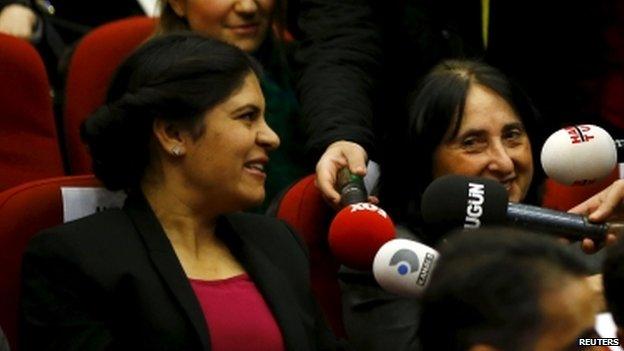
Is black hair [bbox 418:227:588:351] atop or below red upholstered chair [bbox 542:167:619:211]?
atop

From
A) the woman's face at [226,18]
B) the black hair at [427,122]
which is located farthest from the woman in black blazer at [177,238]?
the woman's face at [226,18]

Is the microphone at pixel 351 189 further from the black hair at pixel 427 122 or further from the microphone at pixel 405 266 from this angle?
the microphone at pixel 405 266

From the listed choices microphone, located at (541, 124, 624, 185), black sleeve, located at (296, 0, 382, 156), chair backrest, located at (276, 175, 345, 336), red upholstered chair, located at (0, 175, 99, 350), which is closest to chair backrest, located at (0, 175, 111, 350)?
red upholstered chair, located at (0, 175, 99, 350)

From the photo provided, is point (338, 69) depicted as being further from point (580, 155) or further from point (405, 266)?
point (405, 266)

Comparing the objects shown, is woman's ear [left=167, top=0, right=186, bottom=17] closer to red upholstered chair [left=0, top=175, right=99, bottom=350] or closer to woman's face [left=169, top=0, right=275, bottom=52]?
woman's face [left=169, top=0, right=275, bottom=52]

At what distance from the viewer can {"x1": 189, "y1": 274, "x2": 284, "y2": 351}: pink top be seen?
2.54 m

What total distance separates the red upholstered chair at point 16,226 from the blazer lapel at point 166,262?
0.51ft

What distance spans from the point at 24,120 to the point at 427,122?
0.79 meters

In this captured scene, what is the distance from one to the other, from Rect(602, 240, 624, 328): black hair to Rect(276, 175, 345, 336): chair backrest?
103 cm

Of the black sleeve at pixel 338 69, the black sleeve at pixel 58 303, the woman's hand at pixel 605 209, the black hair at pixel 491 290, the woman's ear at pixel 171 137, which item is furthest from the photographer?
the black sleeve at pixel 338 69

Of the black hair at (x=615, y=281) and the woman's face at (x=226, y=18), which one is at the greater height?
the woman's face at (x=226, y=18)

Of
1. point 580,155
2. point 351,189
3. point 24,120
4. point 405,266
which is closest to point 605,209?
point 580,155

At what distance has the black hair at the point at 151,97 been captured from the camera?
8.87 ft

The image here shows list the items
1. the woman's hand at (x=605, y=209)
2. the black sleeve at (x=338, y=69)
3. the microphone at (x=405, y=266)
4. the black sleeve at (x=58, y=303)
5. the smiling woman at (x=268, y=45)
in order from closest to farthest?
the microphone at (x=405, y=266), the woman's hand at (x=605, y=209), the black sleeve at (x=58, y=303), the black sleeve at (x=338, y=69), the smiling woman at (x=268, y=45)
